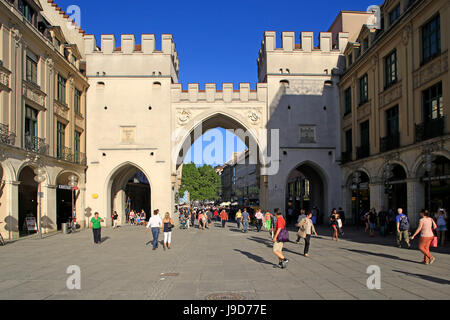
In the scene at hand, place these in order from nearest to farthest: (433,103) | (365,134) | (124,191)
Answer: (433,103), (365,134), (124,191)

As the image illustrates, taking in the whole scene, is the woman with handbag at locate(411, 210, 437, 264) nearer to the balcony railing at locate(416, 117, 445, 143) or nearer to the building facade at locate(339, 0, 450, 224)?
the building facade at locate(339, 0, 450, 224)

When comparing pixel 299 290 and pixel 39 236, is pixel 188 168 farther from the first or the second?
pixel 299 290

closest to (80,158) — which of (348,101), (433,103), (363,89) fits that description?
(348,101)

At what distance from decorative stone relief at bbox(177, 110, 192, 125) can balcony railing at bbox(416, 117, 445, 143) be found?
1747 cm

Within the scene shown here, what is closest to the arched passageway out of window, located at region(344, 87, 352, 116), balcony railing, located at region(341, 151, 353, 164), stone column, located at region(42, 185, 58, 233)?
balcony railing, located at region(341, 151, 353, 164)

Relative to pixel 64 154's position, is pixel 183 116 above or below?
above

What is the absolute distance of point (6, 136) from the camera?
1862cm

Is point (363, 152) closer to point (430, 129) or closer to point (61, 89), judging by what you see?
point (430, 129)

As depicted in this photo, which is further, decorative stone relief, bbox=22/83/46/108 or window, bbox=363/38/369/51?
window, bbox=363/38/369/51

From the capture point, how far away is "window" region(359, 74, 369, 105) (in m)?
26.8

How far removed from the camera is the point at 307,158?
→ 104 ft

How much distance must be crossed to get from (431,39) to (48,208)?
2303 cm

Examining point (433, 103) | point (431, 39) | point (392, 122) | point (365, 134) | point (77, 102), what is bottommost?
point (365, 134)
